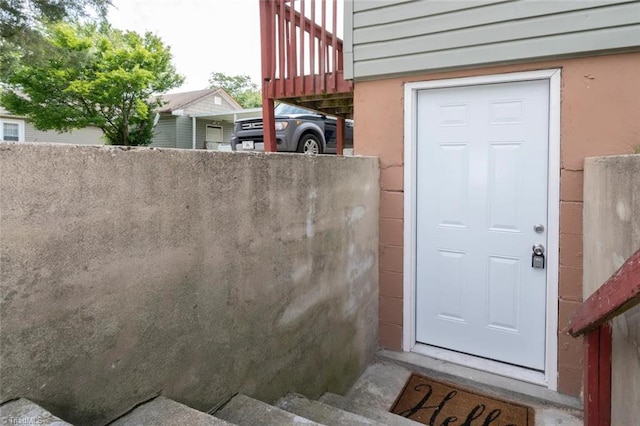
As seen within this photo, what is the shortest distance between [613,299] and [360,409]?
1716 mm

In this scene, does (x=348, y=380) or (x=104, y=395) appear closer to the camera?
(x=104, y=395)

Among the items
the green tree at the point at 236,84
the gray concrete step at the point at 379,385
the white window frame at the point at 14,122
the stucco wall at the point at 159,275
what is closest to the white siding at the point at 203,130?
the white window frame at the point at 14,122

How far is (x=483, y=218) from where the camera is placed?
3.05 meters

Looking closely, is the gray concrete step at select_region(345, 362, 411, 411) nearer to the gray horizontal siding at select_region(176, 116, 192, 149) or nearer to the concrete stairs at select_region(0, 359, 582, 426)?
the concrete stairs at select_region(0, 359, 582, 426)

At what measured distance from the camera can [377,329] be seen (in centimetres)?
339

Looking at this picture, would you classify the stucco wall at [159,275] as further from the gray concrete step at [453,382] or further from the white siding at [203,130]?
the white siding at [203,130]

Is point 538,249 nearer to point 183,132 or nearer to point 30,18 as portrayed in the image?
point 30,18

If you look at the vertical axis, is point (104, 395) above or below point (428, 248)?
below

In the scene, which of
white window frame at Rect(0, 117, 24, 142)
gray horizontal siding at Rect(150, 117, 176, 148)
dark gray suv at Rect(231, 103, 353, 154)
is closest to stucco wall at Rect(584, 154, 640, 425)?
dark gray suv at Rect(231, 103, 353, 154)

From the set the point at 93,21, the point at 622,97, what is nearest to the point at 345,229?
the point at 622,97

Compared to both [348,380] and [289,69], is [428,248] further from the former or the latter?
[289,69]

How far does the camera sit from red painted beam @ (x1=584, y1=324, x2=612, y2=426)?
155 cm

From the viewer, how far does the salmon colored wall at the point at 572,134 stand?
2582 mm

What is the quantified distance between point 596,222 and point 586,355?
0.98 metres
